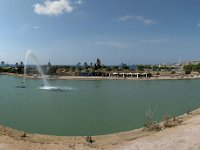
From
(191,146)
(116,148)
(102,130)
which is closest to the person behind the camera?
(191,146)

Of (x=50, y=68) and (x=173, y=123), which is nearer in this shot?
(x=173, y=123)

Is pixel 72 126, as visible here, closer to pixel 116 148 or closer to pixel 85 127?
pixel 85 127

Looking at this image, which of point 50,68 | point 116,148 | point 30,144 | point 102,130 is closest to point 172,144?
point 116,148

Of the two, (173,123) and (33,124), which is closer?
(173,123)

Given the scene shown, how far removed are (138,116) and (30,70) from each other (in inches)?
5306

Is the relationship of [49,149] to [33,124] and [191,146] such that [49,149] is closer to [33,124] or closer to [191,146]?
[191,146]

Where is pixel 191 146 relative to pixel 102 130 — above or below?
above

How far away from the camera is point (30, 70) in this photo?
524ft

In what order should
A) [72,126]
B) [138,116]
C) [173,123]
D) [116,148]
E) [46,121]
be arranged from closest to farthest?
1. [116,148]
2. [173,123]
3. [72,126]
4. [46,121]
5. [138,116]

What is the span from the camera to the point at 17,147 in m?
15.0

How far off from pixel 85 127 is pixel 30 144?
1024 centimetres

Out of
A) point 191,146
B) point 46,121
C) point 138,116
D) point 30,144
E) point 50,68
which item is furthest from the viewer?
point 50,68

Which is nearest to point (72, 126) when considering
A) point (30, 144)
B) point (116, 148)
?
point (30, 144)

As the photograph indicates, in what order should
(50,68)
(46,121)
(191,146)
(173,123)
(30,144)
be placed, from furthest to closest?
(50,68) < (46,121) < (173,123) < (30,144) < (191,146)
